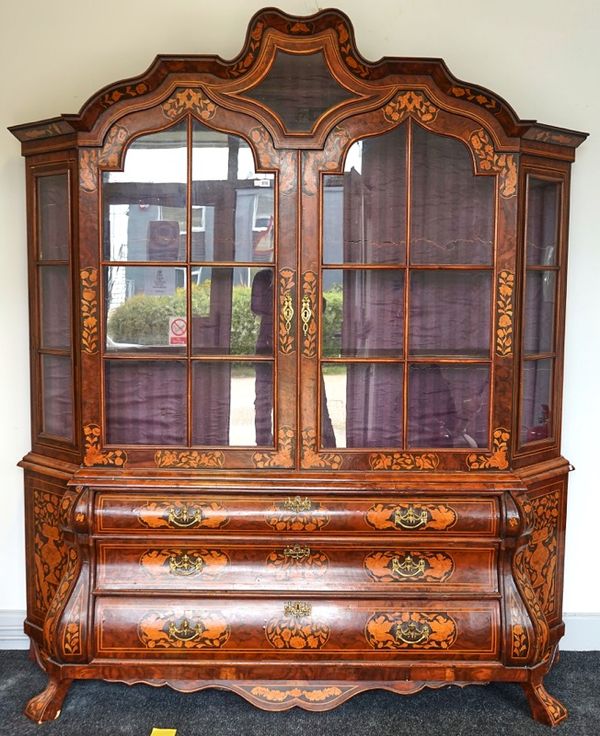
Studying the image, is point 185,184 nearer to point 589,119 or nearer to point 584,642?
point 589,119

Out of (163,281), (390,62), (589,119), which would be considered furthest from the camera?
(589,119)

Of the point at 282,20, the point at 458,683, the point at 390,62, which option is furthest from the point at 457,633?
the point at 282,20

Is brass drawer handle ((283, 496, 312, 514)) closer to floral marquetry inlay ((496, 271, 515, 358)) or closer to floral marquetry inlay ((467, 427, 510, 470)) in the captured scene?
floral marquetry inlay ((467, 427, 510, 470))

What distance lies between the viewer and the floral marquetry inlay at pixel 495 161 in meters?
2.33

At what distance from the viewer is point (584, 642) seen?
292 cm

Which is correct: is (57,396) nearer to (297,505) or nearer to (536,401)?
(297,505)

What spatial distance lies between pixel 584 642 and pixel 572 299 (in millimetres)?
1338

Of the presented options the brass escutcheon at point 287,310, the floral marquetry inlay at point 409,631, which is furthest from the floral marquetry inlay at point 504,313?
the floral marquetry inlay at point 409,631

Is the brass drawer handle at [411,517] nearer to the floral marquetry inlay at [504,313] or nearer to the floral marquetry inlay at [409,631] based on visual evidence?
the floral marquetry inlay at [409,631]

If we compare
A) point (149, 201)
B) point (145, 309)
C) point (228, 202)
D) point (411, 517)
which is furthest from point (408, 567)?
point (149, 201)

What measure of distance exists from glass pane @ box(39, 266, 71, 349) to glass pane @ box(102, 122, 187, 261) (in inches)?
12.8

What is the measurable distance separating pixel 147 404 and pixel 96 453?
0.23 m

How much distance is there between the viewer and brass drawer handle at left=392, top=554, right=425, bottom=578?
2.40m

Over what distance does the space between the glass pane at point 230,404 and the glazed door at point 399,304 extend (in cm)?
15
